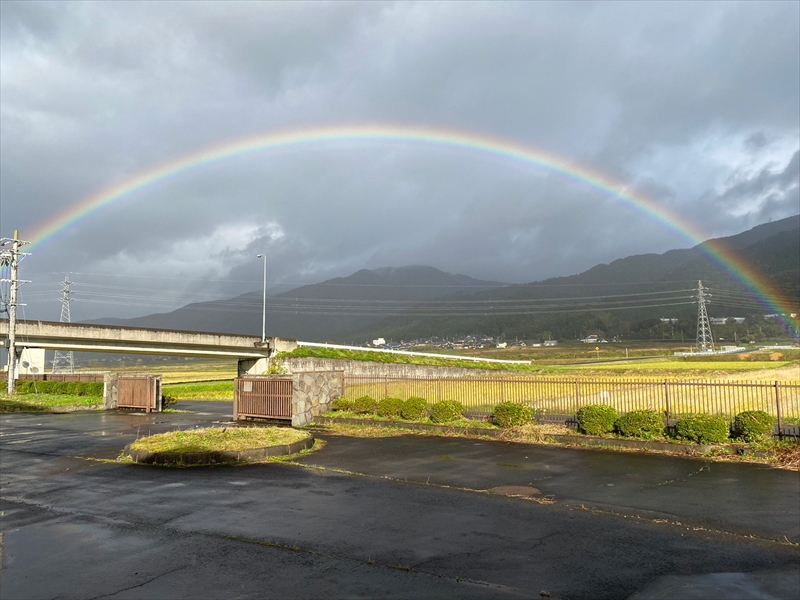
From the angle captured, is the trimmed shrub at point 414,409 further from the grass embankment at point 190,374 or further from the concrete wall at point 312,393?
the grass embankment at point 190,374

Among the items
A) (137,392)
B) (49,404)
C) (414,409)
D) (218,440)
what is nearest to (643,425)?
(414,409)

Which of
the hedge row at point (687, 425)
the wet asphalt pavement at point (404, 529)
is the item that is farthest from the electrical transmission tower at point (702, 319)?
the wet asphalt pavement at point (404, 529)

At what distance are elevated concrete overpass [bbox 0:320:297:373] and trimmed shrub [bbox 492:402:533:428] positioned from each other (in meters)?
38.5

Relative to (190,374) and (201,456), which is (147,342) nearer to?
(201,456)

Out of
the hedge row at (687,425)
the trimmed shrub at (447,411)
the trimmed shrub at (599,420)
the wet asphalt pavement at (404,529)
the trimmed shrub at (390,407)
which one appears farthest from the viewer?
the trimmed shrub at (390,407)

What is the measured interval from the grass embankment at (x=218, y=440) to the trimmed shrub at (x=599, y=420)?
873 centimetres

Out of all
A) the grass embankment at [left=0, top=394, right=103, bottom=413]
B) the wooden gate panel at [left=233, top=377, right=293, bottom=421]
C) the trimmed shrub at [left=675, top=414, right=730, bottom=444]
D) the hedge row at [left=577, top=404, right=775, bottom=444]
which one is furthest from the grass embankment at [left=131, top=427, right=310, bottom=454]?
the grass embankment at [left=0, top=394, right=103, bottom=413]

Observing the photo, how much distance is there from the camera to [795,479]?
12312 mm

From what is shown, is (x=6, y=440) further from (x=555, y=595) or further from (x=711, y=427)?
(x=711, y=427)

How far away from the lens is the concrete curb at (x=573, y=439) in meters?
15.7

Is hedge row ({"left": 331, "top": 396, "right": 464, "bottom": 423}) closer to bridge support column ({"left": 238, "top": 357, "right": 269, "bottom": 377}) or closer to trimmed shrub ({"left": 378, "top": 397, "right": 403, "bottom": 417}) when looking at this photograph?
trimmed shrub ({"left": 378, "top": 397, "right": 403, "bottom": 417})

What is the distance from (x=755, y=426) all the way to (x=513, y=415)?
7125mm

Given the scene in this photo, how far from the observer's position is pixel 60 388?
43125mm

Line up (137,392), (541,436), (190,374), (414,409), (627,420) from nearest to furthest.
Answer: (627,420) < (541,436) < (414,409) < (137,392) < (190,374)
